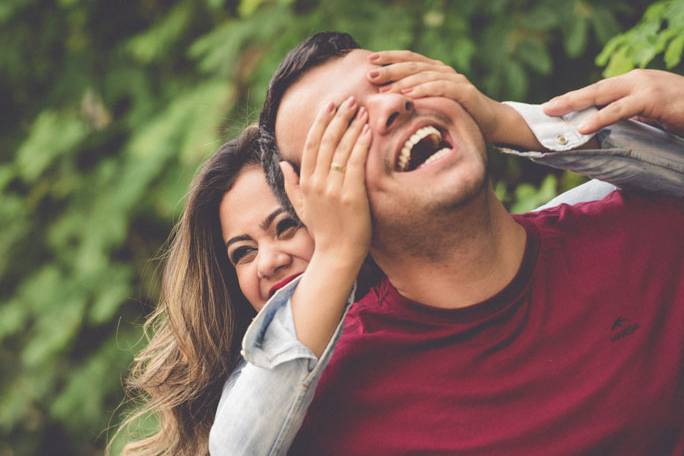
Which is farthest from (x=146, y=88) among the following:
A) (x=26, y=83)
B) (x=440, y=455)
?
(x=440, y=455)

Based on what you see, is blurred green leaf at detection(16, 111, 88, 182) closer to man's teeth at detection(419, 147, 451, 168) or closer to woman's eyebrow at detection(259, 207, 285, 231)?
woman's eyebrow at detection(259, 207, 285, 231)

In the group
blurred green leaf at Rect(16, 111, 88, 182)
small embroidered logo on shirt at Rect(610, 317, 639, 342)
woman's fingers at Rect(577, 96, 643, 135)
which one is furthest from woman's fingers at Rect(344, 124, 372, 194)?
blurred green leaf at Rect(16, 111, 88, 182)

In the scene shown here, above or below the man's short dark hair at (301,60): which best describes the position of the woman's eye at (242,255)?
below

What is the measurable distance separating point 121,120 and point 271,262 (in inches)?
132

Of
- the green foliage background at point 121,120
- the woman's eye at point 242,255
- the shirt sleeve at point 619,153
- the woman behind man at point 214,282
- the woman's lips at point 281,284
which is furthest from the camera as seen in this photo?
the green foliage background at point 121,120

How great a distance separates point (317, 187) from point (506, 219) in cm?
50

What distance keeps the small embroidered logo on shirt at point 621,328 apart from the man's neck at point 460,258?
0.27 m

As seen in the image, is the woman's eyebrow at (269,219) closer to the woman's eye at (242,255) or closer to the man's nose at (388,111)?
the woman's eye at (242,255)

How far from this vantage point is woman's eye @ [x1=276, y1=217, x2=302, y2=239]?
8.66ft

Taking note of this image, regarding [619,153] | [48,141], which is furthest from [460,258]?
[48,141]

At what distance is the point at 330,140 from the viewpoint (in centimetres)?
196

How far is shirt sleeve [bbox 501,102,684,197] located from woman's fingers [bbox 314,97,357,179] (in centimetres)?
47

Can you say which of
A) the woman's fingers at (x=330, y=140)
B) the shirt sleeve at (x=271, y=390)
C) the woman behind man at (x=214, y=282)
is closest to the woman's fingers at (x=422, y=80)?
the woman's fingers at (x=330, y=140)

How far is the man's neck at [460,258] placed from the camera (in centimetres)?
202
